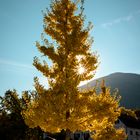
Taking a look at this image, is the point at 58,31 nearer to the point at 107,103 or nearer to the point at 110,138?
the point at 107,103

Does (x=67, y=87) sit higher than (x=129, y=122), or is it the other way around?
(x=67, y=87)

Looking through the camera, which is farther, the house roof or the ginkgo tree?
the house roof

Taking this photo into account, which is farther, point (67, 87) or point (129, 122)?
point (129, 122)

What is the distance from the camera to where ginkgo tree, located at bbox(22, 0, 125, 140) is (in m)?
12.9

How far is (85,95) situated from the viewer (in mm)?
13688

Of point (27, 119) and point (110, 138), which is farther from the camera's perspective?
point (110, 138)

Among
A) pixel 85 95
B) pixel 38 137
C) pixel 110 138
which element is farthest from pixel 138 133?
pixel 85 95

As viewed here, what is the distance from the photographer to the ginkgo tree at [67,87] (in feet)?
42.4

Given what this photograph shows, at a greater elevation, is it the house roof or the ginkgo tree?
the ginkgo tree

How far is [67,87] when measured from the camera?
13.1m

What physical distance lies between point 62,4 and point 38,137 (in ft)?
89.6

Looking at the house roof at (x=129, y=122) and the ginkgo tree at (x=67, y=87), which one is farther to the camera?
the house roof at (x=129, y=122)

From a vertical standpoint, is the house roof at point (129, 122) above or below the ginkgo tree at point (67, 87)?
below

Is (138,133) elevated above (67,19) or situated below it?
below
